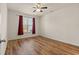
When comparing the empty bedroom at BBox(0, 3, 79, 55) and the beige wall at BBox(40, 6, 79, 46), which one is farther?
the beige wall at BBox(40, 6, 79, 46)

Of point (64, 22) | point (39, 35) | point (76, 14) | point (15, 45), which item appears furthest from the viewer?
point (64, 22)

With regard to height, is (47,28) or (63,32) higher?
(47,28)

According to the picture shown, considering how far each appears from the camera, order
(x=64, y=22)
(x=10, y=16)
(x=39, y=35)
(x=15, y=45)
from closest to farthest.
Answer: (x=39, y=35) → (x=15, y=45) → (x=10, y=16) → (x=64, y=22)

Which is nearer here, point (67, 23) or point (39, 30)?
point (39, 30)

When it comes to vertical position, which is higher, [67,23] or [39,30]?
[67,23]

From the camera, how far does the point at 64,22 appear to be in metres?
3.62

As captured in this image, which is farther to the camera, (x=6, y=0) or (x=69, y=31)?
(x=69, y=31)

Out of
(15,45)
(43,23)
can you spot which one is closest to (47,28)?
(43,23)

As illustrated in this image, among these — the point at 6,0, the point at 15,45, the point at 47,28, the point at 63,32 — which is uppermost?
the point at 6,0

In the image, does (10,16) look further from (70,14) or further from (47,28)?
(70,14)

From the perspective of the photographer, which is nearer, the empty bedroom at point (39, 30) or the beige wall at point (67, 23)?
the empty bedroom at point (39, 30)

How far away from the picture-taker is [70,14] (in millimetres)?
3582

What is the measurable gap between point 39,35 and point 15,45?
96cm
